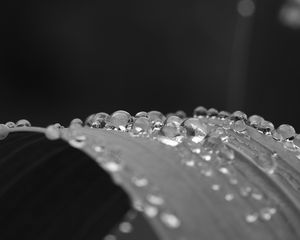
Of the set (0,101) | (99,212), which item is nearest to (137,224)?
(99,212)

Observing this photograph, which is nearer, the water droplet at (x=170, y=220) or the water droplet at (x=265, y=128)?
the water droplet at (x=170, y=220)

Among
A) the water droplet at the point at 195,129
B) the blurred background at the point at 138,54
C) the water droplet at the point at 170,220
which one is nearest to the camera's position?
the water droplet at the point at 170,220

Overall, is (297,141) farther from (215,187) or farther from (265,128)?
(215,187)

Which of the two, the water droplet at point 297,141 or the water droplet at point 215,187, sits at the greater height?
the water droplet at point 215,187

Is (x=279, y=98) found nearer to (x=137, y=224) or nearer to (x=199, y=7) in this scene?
(x=199, y=7)

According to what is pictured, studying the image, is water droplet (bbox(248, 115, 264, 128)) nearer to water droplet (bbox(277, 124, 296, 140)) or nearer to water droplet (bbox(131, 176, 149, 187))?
water droplet (bbox(277, 124, 296, 140))

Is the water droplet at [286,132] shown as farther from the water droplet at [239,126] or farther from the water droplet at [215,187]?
the water droplet at [215,187]

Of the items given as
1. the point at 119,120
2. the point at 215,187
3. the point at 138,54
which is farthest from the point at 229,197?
the point at 138,54

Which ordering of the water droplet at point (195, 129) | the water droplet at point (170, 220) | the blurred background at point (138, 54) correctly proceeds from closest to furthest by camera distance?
the water droplet at point (170, 220) < the water droplet at point (195, 129) < the blurred background at point (138, 54)

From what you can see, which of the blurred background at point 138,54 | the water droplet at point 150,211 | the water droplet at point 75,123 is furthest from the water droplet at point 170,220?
the blurred background at point 138,54
